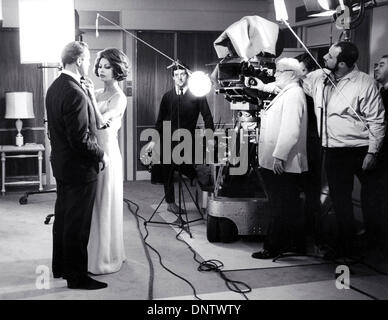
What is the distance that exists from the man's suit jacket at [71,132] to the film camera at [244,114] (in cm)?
132

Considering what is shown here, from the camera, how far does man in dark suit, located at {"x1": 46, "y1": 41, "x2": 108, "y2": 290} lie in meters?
2.86

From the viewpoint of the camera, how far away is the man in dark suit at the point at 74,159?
2857 millimetres

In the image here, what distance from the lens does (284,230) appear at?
12.1 ft

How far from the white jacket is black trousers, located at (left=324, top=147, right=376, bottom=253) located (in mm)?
238

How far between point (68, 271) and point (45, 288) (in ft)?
0.65

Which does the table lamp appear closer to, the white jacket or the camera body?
the camera body

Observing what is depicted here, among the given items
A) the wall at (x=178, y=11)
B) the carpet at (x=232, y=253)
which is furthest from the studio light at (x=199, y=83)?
the wall at (x=178, y=11)

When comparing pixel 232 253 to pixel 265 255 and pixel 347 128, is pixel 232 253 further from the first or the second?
pixel 347 128

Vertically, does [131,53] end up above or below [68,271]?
above

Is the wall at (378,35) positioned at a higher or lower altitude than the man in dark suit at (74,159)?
higher

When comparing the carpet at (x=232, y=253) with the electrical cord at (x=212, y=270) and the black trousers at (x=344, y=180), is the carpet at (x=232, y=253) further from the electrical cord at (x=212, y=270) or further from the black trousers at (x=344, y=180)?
the black trousers at (x=344, y=180)

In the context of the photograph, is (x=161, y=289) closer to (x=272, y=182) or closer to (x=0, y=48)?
(x=272, y=182)
